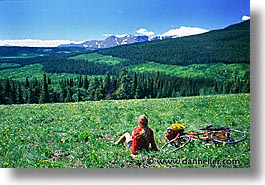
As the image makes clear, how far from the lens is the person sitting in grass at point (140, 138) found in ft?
25.0

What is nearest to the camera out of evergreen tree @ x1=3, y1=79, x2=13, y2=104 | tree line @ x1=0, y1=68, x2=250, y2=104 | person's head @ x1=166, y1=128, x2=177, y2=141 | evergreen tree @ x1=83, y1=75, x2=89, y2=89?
person's head @ x1=166, y1=128, x2=177, y2=141

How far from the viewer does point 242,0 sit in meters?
7.62

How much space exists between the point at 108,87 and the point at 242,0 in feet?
8.90

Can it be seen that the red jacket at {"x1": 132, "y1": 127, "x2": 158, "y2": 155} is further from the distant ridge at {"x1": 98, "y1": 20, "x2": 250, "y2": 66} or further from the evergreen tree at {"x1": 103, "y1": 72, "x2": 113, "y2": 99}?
the distant ridge at {"x1": 98, "y1": 20, "x2": 250, "y2": 66}

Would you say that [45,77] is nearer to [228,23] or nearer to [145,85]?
[145,85]

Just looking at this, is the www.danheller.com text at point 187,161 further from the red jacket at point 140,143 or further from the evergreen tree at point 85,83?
the evergreen tree at point 85,83

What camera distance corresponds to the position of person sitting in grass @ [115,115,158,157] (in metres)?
7.62

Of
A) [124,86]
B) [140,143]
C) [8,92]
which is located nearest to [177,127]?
[140,143]

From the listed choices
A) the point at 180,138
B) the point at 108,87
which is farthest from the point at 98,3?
the point at 180,138

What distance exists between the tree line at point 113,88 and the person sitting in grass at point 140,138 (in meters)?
0.62

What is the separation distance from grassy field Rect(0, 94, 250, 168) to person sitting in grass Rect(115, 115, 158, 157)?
0.32ft

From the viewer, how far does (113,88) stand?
8148mm

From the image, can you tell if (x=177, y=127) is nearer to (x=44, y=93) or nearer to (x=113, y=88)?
(x=113, y=88)

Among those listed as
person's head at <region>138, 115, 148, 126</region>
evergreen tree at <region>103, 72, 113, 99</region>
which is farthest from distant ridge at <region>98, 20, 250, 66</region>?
person's head at <region>138, 115, 148, 126</region>
